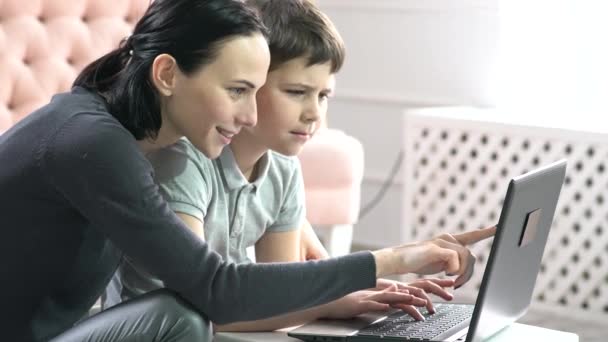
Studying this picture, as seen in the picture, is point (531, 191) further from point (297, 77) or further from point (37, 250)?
point (37, 250)

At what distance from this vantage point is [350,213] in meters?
2.99

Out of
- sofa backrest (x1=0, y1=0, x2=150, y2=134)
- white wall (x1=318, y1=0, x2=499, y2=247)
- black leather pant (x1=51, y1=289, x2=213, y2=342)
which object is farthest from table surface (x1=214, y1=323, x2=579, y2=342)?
white wall (x1=318, y1=0, x2=499, y2=247)

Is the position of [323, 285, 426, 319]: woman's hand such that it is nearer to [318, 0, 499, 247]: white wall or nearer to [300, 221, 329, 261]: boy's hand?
[300, 221, 329, 261]: boy's hand

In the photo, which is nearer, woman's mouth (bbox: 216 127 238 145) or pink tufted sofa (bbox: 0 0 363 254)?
woman's mouth (bbox: 216 127 238 145)

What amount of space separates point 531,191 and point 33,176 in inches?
25.9

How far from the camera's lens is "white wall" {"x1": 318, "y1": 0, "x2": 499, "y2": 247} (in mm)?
3461

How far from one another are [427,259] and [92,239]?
0.46m

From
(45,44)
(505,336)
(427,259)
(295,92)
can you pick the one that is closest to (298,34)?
(295,92)

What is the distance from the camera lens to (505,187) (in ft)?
10.4

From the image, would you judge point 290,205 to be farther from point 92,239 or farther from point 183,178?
point 92,239

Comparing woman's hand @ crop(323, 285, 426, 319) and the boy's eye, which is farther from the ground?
the boy's eye

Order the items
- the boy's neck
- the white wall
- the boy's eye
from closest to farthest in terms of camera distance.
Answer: the boy's eye → the boy's neck → the white wall

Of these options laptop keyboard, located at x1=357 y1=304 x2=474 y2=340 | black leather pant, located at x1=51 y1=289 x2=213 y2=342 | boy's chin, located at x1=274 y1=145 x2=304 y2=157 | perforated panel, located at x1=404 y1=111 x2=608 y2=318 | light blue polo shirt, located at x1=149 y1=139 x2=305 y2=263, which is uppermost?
boy's chin, located at x1=274 y1=145 x2=304 y2=157

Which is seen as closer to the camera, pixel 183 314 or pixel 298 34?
pixel 183 314
